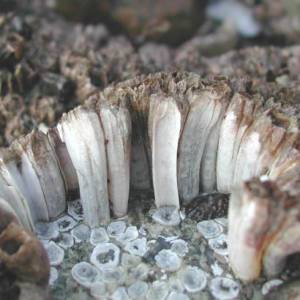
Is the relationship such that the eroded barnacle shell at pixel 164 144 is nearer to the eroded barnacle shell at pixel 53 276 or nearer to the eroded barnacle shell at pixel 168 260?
the eroded barnacle shell at pixel 168 260

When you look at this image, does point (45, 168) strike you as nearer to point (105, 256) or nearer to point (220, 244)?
point (105, 256)

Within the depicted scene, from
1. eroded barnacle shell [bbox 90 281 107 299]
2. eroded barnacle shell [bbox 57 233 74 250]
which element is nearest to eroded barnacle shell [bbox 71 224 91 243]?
eroded barnacle shell [bbox 57 233 74 250]

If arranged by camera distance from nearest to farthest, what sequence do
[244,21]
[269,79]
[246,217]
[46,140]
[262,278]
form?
[246,217]
[262,278]
[46,140]
[269,79]
[244,21]

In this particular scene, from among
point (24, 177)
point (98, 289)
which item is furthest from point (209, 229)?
point (24, 177)

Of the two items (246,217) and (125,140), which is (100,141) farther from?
(246,217)

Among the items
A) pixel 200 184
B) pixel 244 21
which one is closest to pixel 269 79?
pixel 200 184
